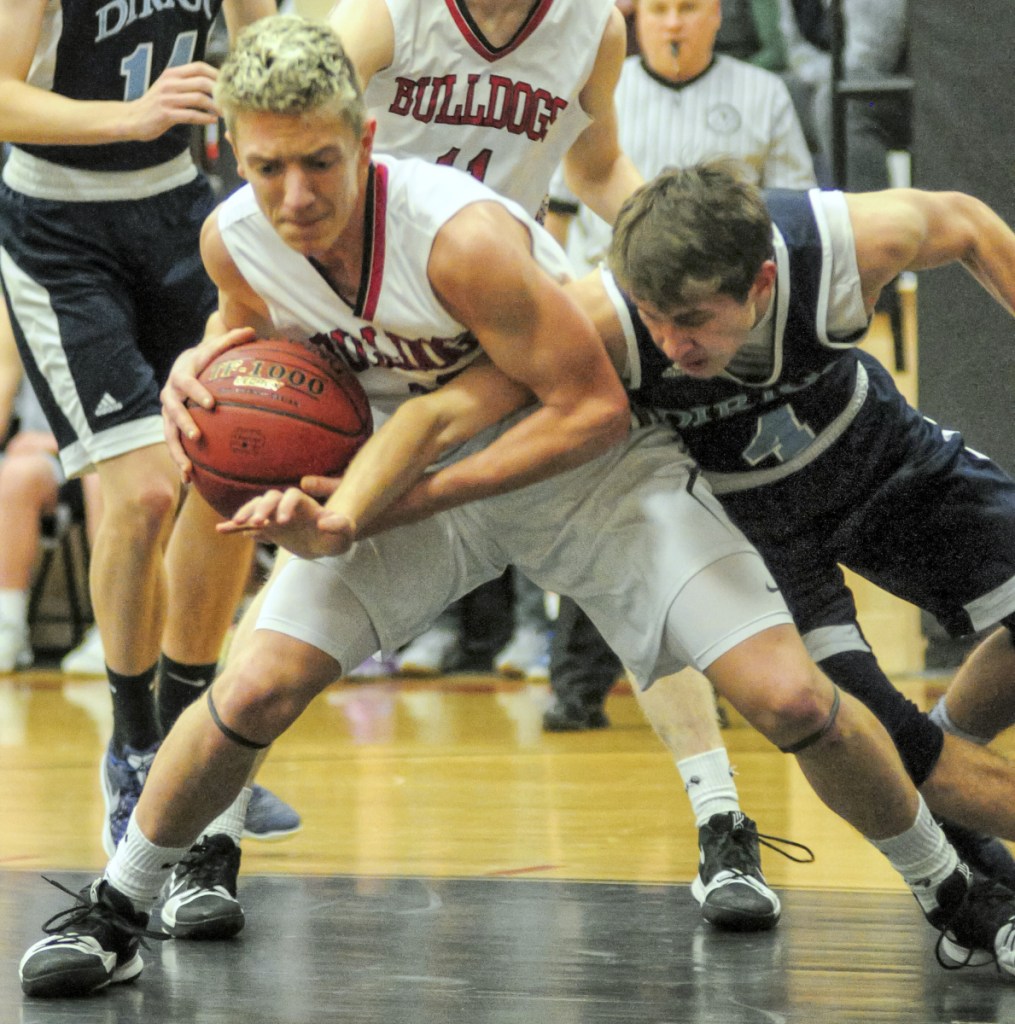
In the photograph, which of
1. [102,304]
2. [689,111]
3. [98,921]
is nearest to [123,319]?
[102,304]

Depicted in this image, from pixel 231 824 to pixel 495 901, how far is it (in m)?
0.45

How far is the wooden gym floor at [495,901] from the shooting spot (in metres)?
2.29

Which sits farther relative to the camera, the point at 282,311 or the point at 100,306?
the point at 100,306

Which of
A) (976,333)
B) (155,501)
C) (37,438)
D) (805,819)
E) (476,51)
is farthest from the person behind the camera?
(37,438)

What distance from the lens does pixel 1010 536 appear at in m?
2.62

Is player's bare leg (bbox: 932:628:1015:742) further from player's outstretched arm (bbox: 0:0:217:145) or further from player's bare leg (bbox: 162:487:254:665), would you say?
player's outstretched arm (bbox: 0:0:217:145)

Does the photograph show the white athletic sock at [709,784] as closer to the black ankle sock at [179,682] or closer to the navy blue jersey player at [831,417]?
the navy blue jersey player at [831,417]

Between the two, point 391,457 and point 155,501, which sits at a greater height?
point 391,457

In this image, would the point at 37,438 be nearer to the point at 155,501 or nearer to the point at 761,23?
the point at 761,23

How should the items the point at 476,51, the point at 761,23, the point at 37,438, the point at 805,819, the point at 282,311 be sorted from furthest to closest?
1. the point at 37,438
2. the point at 761,23
3. the point at 805,819
4. the point at 476,51
5. the point at 282,311

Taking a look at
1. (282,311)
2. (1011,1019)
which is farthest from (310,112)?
(1011,1019)

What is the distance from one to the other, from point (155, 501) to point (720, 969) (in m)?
1.36

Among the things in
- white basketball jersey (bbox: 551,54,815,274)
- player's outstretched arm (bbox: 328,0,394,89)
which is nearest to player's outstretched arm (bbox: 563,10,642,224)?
player's outstretched arm (bbox: 328,0,394,89)

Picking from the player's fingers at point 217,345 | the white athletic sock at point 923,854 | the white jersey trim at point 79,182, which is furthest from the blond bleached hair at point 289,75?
the white athletic sock at point 923,854
